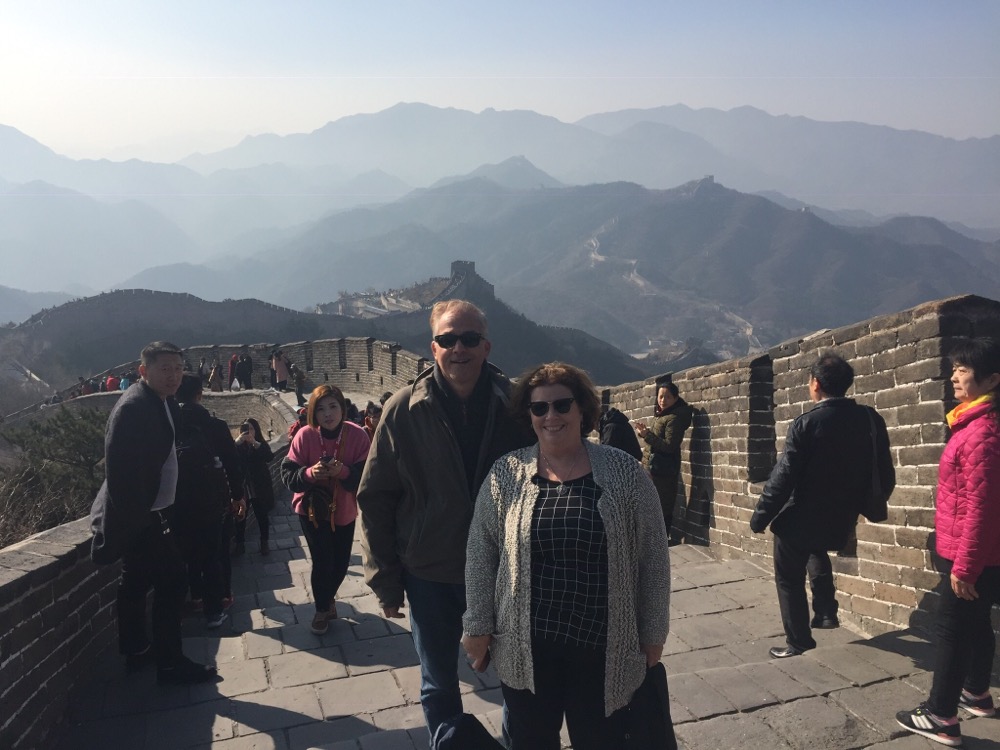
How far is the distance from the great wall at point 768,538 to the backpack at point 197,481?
500mm

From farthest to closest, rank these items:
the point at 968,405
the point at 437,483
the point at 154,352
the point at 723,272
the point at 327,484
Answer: the point at 723,272, the point at 327,484, the point at 154,352, the point at 968,405, the point at 437,483

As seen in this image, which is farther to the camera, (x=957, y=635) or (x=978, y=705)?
(x=978, y=705)

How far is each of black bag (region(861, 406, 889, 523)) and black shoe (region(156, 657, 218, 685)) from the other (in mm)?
3218

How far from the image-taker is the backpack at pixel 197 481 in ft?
13.7

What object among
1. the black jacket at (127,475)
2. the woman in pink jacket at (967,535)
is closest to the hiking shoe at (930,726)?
the woman in pink jacket at (967,535)

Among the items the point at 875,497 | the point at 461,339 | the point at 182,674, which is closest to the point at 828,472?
the point at 875,497

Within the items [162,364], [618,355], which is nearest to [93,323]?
[618,355]

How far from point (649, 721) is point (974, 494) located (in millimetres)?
1424

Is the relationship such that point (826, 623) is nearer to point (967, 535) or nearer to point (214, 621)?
point (967, 535)

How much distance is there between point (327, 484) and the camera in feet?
14.1

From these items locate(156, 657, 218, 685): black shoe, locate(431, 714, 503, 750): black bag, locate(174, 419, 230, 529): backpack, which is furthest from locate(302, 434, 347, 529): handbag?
locate(431, 714, 503, 750): black bag

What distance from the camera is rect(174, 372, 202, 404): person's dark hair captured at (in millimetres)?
4547

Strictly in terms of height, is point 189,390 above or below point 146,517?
above

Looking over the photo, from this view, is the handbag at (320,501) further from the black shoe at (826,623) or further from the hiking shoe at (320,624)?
the black shoe at (826,623)
